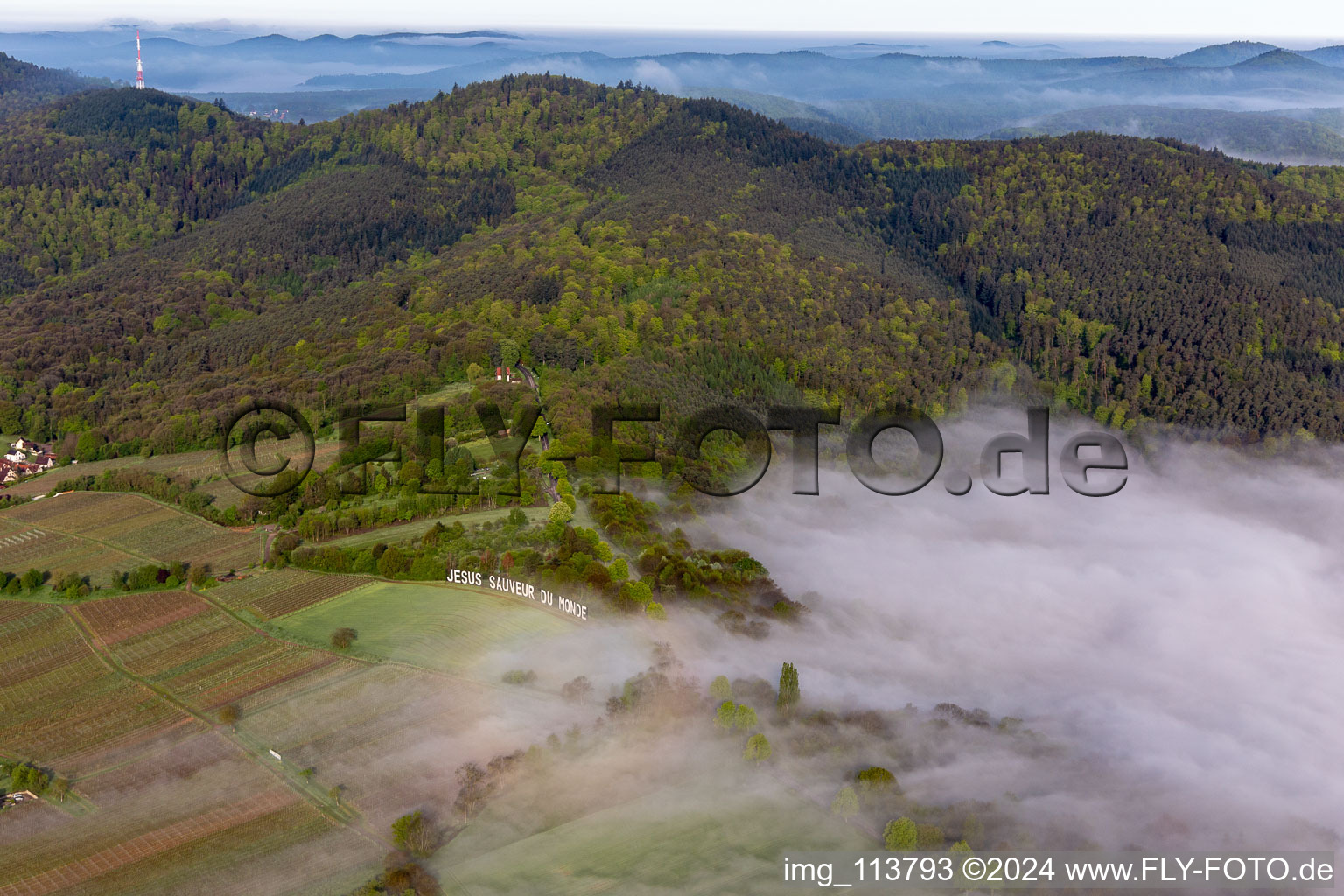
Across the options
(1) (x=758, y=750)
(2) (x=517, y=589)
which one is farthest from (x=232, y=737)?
(1) (x=758, y=750)

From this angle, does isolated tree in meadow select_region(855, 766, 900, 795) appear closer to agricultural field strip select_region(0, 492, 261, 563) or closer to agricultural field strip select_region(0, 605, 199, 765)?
agricultural field strip select_region(0, 605, 199, 765)

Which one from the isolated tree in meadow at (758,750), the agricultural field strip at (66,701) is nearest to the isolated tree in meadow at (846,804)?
the isolated tree in meadow at (758,750)

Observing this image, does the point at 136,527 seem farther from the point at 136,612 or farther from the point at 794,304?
the point at 794,304

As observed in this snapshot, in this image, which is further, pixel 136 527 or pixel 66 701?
pixel 136 527

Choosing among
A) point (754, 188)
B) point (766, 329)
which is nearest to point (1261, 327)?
point (766, 329)

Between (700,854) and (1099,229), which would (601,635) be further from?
(1099,229)

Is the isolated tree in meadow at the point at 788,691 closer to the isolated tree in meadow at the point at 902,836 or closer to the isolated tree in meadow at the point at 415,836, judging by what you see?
the isolated tree in meadow at the point at 902,836
